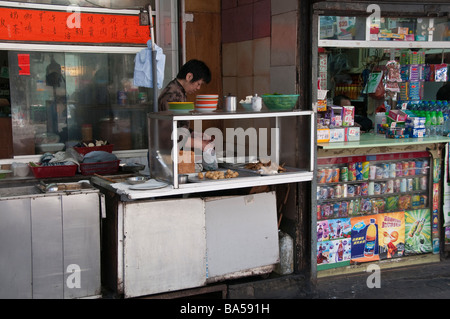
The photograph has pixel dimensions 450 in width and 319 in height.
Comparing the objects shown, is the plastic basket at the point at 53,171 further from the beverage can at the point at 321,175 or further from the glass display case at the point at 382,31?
the glass display case at the point at 382,31

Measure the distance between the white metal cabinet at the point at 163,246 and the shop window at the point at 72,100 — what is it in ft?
7.27

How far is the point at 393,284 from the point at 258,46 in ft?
8.73

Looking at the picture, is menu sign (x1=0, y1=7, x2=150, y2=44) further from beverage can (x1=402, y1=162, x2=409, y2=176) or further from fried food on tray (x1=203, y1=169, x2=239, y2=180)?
beverage can (x1=402, y1=162, x2=409, y2=176)

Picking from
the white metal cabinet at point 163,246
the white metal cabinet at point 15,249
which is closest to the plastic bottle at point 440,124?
the white metal cabinet at point 163,246

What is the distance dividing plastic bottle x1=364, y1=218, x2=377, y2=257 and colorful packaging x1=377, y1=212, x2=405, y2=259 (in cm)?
6

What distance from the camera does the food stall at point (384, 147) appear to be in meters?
4.93

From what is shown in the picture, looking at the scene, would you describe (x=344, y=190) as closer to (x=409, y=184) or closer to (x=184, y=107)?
(x=409, y=184)

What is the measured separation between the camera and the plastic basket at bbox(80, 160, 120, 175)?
16.8 feet

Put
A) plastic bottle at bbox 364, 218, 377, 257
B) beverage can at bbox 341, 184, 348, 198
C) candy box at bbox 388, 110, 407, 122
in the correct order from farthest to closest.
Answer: candy box at bbox 388, 110, 407, 122 → plastic bottle at bbox 364, 218, 377, 257 → beverage can at bbox 341, 184, 348, 198

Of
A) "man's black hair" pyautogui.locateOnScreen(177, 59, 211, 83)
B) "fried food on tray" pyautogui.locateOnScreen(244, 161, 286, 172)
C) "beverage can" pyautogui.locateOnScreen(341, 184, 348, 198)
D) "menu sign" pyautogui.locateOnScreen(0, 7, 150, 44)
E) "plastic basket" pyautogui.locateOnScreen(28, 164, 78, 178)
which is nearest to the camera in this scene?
"fried food on tray" pyautogui.locateOnScreen(244, 161, 286, 172)

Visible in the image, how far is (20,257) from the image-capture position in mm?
3865

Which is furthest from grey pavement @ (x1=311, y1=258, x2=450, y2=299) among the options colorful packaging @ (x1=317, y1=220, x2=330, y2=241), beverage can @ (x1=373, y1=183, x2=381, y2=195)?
beverage can @ (x1=373, y1=183, x2=381, y2=195)

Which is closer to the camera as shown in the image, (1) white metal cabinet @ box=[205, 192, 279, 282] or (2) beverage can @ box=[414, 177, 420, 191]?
(1) white metal cabinet @ box=[205, 192, 279, 282]

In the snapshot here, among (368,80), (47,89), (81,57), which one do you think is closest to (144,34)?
(81,57)
